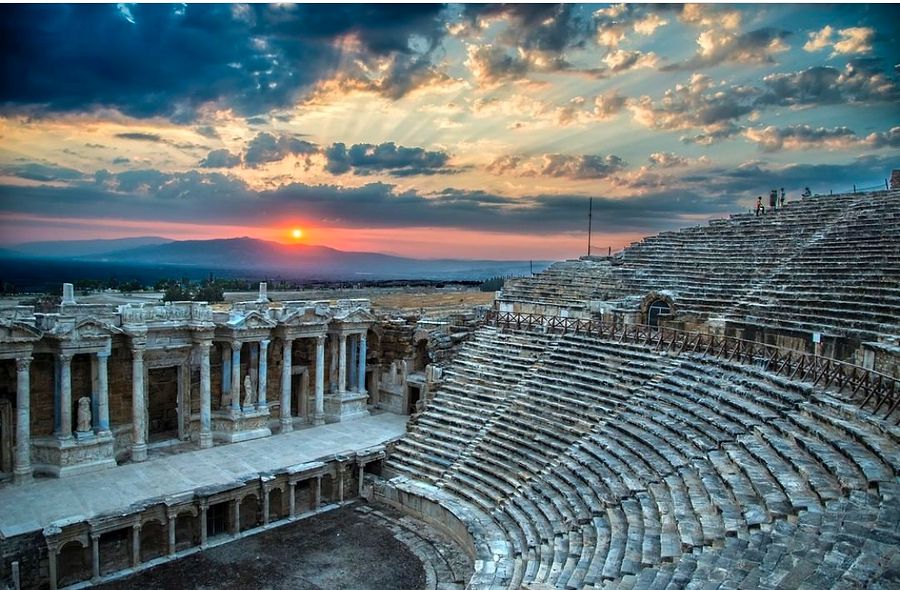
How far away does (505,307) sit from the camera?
2894 centimetres

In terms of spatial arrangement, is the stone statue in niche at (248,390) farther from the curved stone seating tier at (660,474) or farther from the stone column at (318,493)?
the curved stone seating tier at (660,474)

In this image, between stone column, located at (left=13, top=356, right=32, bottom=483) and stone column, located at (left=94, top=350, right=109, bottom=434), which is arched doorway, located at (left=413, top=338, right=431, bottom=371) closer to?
stone column, located at (left=94, top=350, right=109, bottom=434)

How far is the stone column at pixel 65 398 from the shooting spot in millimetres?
19406

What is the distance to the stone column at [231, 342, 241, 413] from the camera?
23.4 m

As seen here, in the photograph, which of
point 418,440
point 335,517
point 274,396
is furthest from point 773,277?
point 274,396

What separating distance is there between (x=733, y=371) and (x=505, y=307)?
1238 centimetres

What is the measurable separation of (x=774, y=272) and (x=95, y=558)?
76.2 feet

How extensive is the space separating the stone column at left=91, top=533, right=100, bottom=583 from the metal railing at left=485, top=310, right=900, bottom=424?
1660 cm

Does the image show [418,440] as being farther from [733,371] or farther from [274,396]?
[733,371]

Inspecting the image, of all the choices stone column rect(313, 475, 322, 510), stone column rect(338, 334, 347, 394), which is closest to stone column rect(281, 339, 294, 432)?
stone column rect(338, 334, 347, 394)

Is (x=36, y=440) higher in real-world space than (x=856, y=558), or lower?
lower

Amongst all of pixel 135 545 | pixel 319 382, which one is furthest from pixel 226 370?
pixel 135 545

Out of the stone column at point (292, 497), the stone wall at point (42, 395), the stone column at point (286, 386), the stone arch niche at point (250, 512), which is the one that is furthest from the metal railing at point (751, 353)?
the stone wall at point (42, 395)

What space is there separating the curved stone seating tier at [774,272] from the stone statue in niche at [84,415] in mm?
16887
